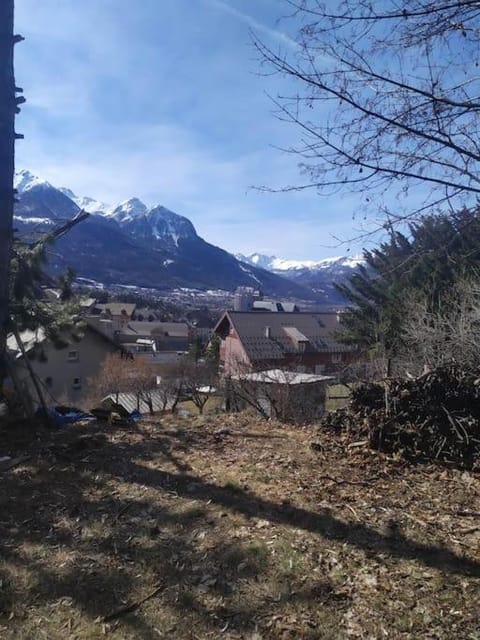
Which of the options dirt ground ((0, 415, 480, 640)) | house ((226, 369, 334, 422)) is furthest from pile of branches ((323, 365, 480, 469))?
house ((226, 369, 334, 422))

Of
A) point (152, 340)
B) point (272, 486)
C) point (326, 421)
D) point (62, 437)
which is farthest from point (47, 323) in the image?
point (152, 340)

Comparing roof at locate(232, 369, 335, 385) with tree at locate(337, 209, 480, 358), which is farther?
roof at locate(232, 369, 335, 385)

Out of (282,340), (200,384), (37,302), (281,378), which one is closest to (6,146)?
(37,302)

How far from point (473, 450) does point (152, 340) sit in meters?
54.4

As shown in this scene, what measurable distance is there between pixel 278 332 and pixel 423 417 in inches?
1087

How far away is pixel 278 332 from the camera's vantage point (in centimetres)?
3225

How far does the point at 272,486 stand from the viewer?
3.82 metres

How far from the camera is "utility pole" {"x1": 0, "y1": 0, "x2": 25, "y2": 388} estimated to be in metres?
5.52

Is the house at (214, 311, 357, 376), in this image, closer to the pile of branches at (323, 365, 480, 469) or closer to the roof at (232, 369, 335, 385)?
the roof at (232, 369, 335, 385)

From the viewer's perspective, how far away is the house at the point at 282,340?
2948cm

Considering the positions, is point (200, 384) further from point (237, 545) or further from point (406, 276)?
point (237, 545)

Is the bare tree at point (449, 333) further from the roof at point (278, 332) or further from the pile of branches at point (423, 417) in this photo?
the roof at point (278, 332)

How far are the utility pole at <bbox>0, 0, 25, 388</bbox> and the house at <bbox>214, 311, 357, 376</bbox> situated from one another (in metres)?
22.3

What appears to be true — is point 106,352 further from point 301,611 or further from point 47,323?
point 301,611
